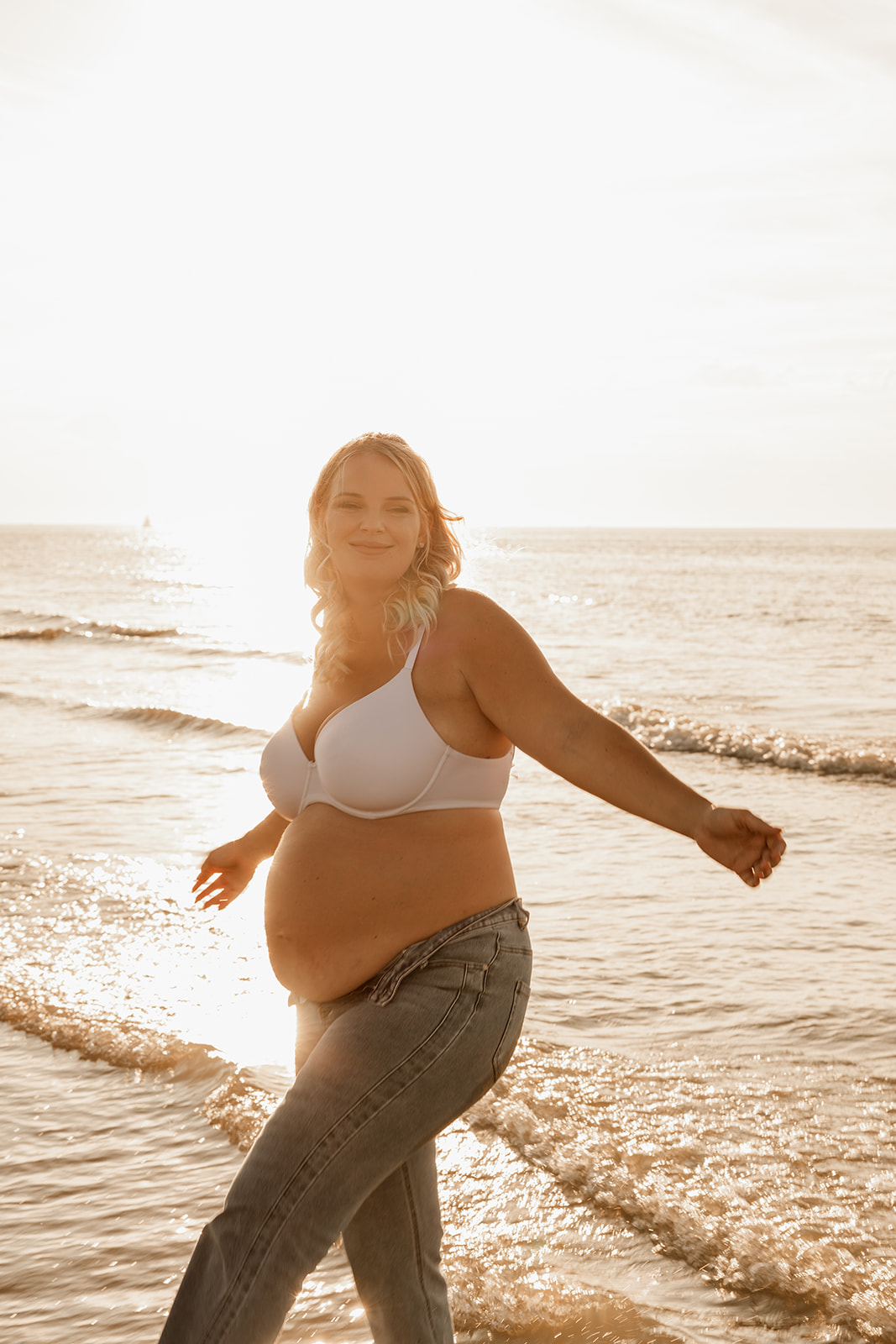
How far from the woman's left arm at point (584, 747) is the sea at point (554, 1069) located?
618 mm

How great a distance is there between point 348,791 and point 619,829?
7.72 metres

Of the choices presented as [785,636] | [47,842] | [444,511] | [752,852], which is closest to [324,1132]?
[752,852]

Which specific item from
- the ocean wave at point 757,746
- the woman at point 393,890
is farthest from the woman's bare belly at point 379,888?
the ocean wave at point 757,746

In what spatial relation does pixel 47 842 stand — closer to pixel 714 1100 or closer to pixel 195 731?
pixel 714 1100

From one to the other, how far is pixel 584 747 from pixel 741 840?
1.14 ft

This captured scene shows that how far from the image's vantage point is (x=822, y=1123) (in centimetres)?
466

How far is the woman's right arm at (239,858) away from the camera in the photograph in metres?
3.06

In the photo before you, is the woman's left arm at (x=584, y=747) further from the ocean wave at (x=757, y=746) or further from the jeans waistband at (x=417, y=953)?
the ocean wave at (x=757, y=746)

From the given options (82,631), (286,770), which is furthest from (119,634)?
(286,770)

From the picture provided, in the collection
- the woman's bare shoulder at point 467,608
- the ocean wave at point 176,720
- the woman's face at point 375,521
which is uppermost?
the woman's face at point 375,521

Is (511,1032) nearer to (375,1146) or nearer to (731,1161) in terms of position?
(375,1146)

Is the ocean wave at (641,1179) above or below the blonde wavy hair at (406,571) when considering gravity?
below

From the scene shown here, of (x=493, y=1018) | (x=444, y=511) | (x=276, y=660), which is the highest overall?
Answer: (x=444, y=511)

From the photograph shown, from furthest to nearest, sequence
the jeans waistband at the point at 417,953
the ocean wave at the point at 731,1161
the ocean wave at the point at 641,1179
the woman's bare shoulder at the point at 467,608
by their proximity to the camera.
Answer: the ocean wave at the point at 731,1161
the ocean wave at the point at 641,1179
the woman's bare shoulder at the point at 467,608
the jeans waistband at the point at 417,953
